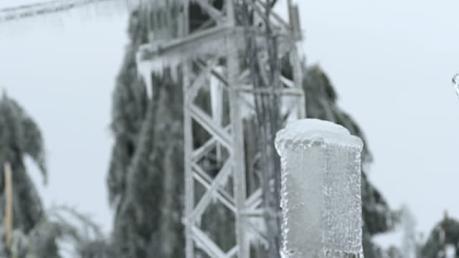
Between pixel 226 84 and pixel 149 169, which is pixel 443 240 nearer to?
pixel 149 169

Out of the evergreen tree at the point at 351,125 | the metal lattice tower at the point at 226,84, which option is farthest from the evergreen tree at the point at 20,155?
the metal lattice tower at the point at 226,84

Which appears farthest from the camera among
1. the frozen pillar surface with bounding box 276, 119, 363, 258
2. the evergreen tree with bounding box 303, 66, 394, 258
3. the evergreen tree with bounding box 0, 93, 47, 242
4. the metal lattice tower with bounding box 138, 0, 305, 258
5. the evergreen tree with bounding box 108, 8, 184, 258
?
the evergreen tree with bounding box 0, 93, 47, 242

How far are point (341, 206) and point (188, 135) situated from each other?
681 centimetres

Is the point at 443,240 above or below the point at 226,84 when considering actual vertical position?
below

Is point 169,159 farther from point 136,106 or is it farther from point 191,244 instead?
point 191,244

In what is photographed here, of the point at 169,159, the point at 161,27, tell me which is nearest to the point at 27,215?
the point at 169,159

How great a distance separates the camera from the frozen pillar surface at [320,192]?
4773 mm

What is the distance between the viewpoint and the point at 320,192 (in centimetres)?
481

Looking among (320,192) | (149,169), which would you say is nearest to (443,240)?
(149,169)

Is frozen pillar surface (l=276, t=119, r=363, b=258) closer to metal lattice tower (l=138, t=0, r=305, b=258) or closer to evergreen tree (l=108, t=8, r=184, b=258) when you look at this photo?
metal lattice tower (l=138, t=0, r=305, b=258)

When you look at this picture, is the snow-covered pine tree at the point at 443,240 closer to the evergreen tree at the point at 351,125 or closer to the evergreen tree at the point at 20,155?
the evergreen tree at the point at 351,125

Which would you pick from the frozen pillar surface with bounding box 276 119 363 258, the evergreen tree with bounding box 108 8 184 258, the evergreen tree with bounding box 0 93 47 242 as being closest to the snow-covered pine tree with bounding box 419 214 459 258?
the evergreen tree with bounding box 108 8 184 258

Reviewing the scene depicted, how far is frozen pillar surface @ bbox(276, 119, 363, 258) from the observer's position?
4773mm

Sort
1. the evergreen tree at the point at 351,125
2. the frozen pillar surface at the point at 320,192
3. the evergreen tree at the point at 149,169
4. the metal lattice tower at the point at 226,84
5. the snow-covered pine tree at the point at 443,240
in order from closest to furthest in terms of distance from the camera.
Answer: the frozen pillar surface at the point at 320,192 < the metal lattice tower at the point at 226,84 < the snow-covered pine tree at the point at 443,240 < the evergreen tree at the point at 351,125 < the evergreen tree at the point at 149,169
